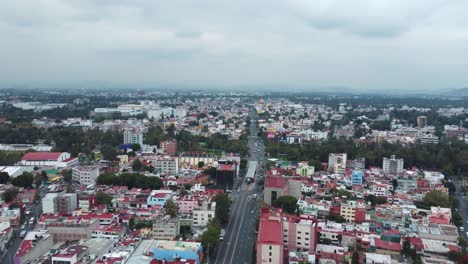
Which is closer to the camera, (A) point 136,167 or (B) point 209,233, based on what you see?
(B) point 209,233

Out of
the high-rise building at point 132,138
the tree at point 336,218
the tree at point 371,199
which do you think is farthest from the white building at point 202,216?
the high-rise building at point 132,138

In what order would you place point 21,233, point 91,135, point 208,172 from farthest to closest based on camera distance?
point 91,135 < point 208,172 < point 21,233

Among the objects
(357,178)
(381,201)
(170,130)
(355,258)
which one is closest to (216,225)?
(355,258)

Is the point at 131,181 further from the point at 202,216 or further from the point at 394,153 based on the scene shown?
the point at 394,153

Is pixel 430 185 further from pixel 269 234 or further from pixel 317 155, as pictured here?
pixel 269 234

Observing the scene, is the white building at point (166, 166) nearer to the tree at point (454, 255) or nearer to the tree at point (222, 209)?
the tree at point (222, 209)

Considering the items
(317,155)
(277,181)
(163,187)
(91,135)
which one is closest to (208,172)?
(163,187)
